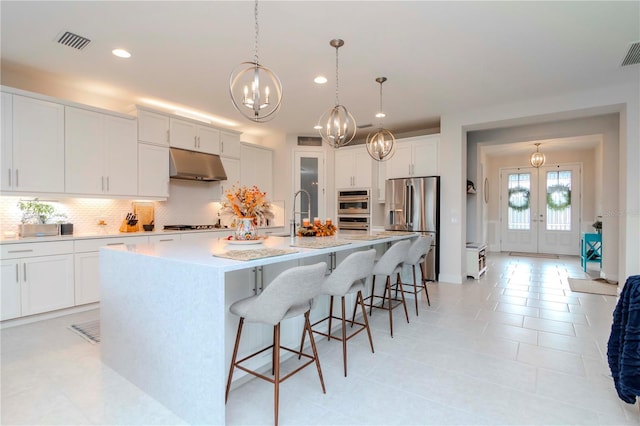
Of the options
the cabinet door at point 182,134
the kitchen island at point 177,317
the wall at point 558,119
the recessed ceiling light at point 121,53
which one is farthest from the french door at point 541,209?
the recessed ceiling light at point 121,53

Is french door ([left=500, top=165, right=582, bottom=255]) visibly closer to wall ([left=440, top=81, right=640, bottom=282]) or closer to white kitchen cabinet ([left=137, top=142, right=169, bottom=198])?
wall ([left=440, top=81, right=640, bottom=282])

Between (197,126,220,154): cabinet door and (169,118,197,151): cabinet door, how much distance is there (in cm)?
11

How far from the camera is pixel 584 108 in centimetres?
437

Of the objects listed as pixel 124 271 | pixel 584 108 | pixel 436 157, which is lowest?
pixel 124 271

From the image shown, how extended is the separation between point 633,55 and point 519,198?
21.4ft

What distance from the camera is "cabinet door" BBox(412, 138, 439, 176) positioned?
5.63 metres

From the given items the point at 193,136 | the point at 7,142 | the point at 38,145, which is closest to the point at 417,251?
the point at 193,136

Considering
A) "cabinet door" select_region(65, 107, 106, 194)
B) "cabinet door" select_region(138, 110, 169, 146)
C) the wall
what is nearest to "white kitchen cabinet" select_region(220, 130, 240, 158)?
"cabinet door" select_region(138, 110, 169, 146)

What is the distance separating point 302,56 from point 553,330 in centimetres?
380

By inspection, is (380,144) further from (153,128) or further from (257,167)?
(153,128)

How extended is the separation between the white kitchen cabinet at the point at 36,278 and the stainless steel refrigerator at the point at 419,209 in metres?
4.71

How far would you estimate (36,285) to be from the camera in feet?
11.4

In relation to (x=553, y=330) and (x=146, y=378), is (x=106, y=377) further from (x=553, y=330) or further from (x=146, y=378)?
(x=553, y=330)

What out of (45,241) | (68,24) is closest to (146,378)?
(45,241)
